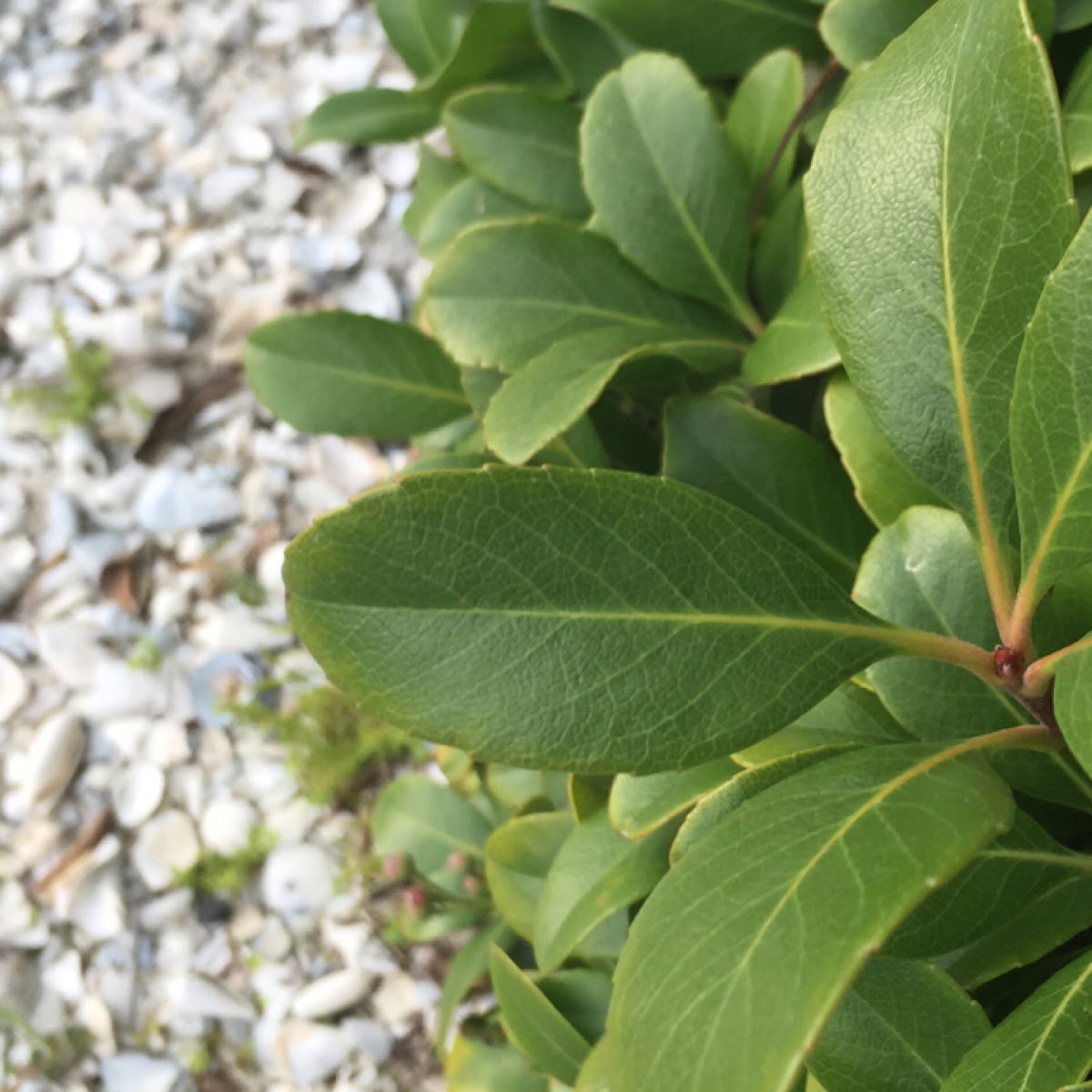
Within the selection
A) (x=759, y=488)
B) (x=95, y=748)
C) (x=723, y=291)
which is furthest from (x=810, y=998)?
(x=95, y=748)

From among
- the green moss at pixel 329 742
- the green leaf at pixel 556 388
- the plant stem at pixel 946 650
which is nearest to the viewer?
the plant stem at pixel 946 650

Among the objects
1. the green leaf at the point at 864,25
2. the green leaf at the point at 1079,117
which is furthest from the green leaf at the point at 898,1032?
the green leaf at the point at 864,25

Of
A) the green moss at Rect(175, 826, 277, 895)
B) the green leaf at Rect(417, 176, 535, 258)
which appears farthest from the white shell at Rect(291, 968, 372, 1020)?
the green leaf at Rect(417, 176, 535, 258)

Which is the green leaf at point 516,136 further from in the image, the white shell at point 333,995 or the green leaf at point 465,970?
the white shell at point 333,995

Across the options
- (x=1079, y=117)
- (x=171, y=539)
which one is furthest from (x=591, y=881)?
(x=171, y=539)

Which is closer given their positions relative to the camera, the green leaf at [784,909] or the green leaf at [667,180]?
the green leaf at [784,909]

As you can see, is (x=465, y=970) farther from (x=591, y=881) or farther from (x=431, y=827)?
(x=591, y=881)
